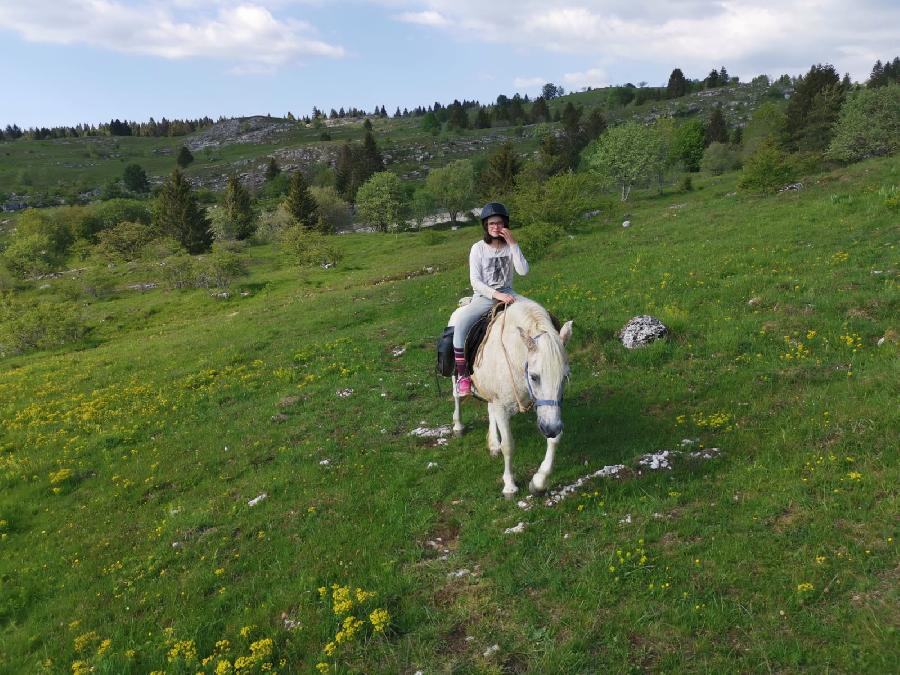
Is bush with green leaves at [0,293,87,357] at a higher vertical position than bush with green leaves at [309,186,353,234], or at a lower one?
lower

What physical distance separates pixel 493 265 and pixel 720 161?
278ft

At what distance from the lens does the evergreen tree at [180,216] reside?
75.6 metres

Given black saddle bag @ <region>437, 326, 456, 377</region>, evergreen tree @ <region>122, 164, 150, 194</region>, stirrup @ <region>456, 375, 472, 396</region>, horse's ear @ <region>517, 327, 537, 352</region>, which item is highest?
evergreen tree @ <region>122, 164, 150, 194</region>

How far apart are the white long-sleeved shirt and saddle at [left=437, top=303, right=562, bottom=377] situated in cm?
43

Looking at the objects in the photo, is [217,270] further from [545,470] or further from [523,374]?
[545,470]

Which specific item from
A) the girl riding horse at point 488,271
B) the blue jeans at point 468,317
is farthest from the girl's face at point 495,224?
the blue jeans at point 468,317

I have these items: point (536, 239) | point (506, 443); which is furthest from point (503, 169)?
point (506, 443)

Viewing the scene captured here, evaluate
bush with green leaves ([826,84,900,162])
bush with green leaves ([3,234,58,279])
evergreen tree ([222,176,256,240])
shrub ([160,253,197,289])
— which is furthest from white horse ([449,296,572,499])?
evergreen tree ([222,176,256,240])

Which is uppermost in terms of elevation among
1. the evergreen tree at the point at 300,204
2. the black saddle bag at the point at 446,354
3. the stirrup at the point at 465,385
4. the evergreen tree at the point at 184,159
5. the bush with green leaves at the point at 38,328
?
the evergreen tree at the point at 184,159

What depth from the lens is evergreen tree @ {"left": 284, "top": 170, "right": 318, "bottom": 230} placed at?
8012 centimetres

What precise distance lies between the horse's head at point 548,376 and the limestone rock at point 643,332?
6.38m

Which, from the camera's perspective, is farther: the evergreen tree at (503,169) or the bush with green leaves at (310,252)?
the evergreen tree at (503,169)

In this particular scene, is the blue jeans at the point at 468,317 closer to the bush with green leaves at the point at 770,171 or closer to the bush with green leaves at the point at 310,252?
the bush with green leaves at the point at 770,171

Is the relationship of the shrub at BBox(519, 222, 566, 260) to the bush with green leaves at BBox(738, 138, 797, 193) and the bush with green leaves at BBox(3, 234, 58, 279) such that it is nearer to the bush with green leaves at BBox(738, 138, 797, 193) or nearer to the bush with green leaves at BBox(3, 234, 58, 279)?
the bush with green leaves at BBox(738, 138, 797, 193)
